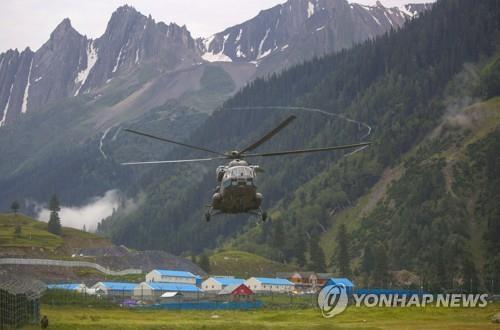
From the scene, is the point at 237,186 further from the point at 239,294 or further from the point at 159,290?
the point at 159,290

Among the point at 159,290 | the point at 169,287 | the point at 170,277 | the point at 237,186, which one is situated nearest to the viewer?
the point at 237,186

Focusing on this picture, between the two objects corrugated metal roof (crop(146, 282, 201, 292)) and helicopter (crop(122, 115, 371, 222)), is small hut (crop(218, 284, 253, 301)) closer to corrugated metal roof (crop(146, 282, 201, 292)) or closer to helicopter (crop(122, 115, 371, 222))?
corrugated metal roof (crop(146, 282, 201, 292))

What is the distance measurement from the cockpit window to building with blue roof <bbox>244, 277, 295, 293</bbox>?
110203 mm

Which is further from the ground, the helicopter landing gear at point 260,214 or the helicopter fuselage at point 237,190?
the helicopter fuselage at point 237,190

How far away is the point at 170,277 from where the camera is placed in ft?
594

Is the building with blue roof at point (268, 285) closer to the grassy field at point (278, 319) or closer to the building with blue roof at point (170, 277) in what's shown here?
the building with blue roof at point (170, 277)

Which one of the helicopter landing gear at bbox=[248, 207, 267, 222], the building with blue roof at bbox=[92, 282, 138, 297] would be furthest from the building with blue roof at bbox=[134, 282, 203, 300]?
the helicopter landing gear at bbox=[248, 207, 267, 222]

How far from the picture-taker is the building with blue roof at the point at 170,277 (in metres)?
179

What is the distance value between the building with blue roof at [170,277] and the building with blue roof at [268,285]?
15.5 m

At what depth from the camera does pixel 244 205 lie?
6700 cm

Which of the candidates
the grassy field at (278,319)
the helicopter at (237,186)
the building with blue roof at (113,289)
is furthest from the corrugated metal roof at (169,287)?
the helicopter at (237,186)

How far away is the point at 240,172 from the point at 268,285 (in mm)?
116387

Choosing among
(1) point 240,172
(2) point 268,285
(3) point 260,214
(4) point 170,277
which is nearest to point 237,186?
(1) point 240,172

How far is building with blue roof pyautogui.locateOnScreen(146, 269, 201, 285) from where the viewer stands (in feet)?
587
